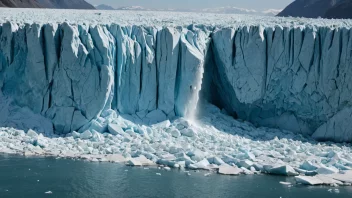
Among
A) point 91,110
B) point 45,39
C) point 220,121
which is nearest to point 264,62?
point 220,121

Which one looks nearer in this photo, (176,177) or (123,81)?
(176,177)

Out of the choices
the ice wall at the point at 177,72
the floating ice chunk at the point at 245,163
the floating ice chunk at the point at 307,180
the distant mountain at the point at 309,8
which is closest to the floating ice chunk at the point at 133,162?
the floating ice chunk at the point at 245,163

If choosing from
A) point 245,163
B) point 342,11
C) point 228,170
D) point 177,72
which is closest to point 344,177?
point 245,163

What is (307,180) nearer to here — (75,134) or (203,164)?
(203,164)

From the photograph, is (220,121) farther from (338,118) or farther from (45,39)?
(45,39)

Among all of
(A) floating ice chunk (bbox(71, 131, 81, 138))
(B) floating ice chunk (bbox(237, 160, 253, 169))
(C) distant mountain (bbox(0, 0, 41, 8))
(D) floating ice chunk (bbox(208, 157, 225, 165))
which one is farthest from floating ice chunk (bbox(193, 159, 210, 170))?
(C) distant mountain (bbox(0, 0, 41, 8))

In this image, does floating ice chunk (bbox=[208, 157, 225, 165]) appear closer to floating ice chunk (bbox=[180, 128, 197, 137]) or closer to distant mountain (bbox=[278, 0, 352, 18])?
floating ice chunk (bbox=[180, 128, 197, 137])

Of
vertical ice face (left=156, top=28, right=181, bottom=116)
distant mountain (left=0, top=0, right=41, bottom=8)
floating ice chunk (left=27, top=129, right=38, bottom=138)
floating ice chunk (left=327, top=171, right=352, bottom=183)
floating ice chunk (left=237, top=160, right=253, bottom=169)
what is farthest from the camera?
distant mountain (left=0, top=0, right=41, bottom=8)
